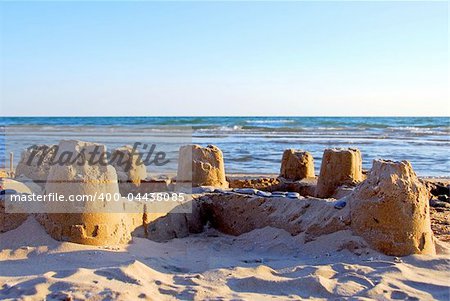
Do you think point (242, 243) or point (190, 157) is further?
point (190, 157)

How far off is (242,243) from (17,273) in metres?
2.10

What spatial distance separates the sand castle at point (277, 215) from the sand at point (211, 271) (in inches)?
4.4

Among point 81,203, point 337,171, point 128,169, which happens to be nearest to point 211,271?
point 81,203

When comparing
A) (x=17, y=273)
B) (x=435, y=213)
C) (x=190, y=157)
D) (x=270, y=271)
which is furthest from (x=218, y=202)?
(x=435, y=213)

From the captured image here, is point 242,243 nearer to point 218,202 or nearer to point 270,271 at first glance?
point 218,202

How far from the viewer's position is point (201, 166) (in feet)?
21.9

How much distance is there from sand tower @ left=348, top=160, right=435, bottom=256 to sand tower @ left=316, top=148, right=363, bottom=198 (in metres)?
2.06

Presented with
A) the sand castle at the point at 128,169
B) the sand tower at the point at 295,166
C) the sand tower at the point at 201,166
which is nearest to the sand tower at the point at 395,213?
the sand tower at the point at 201,166

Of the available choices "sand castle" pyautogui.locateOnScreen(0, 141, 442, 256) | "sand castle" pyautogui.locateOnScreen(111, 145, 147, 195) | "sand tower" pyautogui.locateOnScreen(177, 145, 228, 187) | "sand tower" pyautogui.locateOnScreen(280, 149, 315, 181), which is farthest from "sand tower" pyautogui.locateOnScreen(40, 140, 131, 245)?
"sand tower" pyautogui.locateOnScreen(280, 149, 315, 181)

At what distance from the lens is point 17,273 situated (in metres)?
3.78

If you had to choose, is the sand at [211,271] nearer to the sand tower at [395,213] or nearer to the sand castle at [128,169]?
the sand tower at [395,213]

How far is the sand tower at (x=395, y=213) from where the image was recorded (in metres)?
4.24

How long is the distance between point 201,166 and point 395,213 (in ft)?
9.67

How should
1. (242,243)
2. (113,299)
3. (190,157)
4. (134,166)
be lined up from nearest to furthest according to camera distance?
(113,299) → (242,243) → (190,157) → (134,166)
